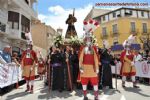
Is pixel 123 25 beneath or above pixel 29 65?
above

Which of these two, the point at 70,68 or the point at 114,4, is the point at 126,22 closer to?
the point at 114,4

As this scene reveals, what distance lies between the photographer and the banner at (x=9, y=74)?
9.43 metres

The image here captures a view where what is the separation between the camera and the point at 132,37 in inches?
438

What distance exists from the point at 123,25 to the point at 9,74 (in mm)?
40891

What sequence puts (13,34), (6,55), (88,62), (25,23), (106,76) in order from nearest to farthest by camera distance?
1. (88,62)
2. (106,76)
3. (6,55)
4. (13,34)
5. (25,23)

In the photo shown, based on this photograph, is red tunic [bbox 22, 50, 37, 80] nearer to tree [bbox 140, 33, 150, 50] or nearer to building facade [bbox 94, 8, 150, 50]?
building facade [bbox 94, 8, 150, 50]

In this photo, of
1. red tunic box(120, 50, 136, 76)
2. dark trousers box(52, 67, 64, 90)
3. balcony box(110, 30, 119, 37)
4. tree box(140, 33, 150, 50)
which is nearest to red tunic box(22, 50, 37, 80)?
dark trousers box(52, 67, 64, 90)

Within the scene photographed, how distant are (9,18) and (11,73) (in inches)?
650

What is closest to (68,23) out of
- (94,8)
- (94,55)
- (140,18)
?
(94,55)

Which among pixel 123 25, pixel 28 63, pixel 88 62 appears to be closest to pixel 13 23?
pixel 28 63

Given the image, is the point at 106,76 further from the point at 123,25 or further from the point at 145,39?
the point at 145,39

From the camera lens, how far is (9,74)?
1045cm

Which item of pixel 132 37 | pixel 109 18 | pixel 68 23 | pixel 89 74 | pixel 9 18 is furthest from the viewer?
pixel 109 18

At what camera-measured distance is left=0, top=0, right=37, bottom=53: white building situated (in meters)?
24.4
